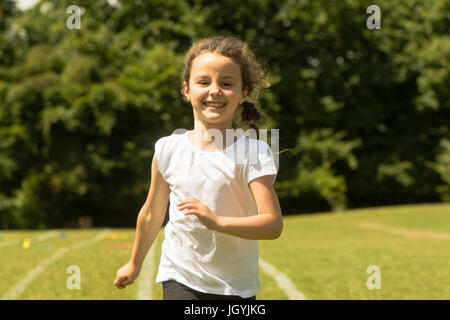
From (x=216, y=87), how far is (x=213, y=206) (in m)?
0.59

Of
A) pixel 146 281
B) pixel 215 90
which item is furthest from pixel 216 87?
pixel 146 281

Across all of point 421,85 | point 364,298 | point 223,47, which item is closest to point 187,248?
point 223,47

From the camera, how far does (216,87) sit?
2.97 meters

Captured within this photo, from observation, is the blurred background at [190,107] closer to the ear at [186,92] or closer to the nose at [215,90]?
the ear at [186,92]

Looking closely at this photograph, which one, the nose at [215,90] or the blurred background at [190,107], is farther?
the blurred background at [190,107]

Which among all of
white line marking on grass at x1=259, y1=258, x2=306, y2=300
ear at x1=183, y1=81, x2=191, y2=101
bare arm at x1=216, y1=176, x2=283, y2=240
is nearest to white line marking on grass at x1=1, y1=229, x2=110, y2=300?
white line marking on grass at x1=259, y1=258, x2=306, y2=300

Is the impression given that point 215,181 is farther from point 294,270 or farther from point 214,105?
point 294,270

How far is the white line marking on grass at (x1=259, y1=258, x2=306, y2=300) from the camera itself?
6.82 meters

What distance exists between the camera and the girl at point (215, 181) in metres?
2.93

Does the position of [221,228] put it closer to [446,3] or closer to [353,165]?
[353,165]

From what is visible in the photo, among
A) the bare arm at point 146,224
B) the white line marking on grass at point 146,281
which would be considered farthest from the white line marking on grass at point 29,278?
the bare arm at point 146,224

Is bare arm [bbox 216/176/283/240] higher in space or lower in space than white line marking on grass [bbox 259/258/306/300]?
higher

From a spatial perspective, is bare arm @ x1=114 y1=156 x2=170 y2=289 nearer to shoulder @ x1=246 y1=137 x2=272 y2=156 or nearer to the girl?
the girl

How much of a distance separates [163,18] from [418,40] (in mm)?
13620
